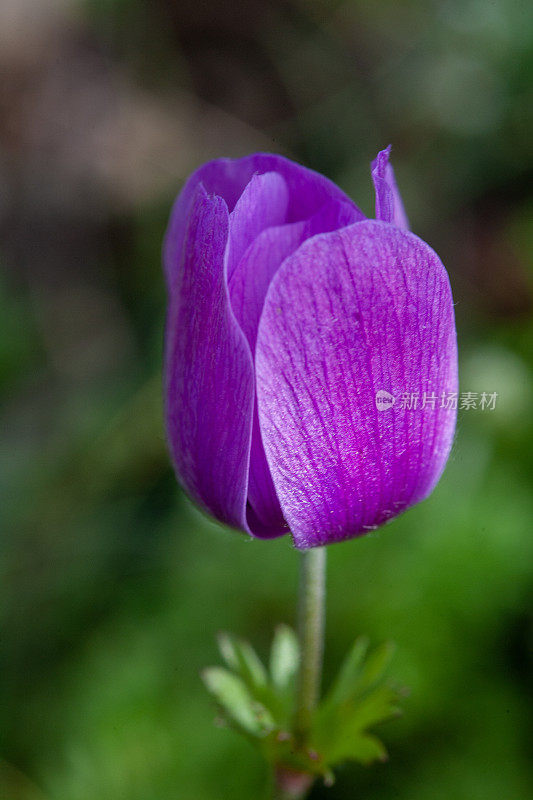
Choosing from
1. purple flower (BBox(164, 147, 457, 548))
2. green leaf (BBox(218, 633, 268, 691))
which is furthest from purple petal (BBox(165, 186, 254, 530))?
green leaf (BBox(218, 633, 268, 691))

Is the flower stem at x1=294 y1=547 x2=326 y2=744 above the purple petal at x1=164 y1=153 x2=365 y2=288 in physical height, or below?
below

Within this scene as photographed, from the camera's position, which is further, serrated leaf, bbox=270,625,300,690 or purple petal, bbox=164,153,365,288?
serrated leaf, bbox=270,625,300,690

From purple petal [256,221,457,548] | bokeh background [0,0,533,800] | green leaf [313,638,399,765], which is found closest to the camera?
purple petal [256,221,457,548]

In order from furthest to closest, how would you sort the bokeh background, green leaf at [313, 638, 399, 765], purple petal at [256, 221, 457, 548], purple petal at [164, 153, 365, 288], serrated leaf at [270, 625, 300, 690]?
the bokeh background
serrated leaf at [270, 625, 300, 690]
green leaf at [313, 638, 399, 765]
purple petal at [164, 153, 365, 288]
purple petal at [256, 221, 457, 548]

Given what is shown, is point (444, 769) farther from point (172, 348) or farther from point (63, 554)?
point (172, 348)

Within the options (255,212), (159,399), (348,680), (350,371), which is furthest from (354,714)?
(159,399)

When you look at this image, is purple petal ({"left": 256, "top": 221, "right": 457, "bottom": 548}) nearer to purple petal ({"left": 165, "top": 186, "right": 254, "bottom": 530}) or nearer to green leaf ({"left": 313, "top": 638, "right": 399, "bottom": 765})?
purple petal ({"left": 165, "top": 186, "right": 254, "bottom": 530})

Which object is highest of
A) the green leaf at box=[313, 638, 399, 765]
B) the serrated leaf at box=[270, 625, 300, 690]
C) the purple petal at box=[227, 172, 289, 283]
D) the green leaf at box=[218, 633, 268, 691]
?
the purple petal at box=[227, 172, 289, 283]
